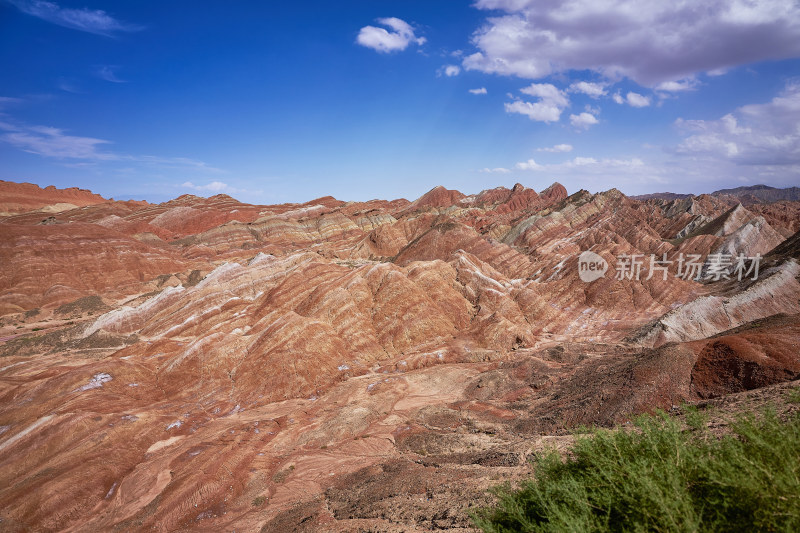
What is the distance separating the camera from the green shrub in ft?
18.1

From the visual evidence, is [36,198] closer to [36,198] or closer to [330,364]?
[36,198]

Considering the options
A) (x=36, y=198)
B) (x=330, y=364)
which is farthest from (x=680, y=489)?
(x=36, y=198)

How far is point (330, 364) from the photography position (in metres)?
31.7

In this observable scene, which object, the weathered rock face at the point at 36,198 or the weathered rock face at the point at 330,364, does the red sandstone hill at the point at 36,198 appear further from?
the weathered rock face at the point at 330,364

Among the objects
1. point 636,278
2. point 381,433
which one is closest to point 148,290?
point 381,433

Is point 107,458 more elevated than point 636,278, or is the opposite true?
point 636,278

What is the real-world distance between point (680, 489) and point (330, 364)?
1099 inches

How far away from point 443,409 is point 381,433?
4.78m

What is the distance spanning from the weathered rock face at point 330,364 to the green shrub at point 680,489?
456 centimetres

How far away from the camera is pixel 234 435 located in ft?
73.4

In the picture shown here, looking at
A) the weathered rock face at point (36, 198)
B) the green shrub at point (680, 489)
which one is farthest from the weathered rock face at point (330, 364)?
the weathered rock face at point (36, 198)

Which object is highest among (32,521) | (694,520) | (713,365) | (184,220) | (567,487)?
(184,220)

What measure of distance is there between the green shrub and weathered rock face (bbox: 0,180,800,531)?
4.56 m

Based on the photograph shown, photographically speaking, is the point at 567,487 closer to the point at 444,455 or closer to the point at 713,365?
the point at 444,455
